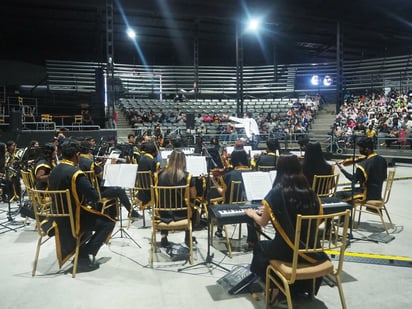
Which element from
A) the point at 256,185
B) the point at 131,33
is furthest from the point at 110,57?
the point at 256,185

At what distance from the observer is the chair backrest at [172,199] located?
4043 mm

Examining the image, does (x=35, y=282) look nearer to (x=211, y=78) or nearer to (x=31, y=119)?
(x=31, y=119)

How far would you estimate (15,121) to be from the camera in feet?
39.6

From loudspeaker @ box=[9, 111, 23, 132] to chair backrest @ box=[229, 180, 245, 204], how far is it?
993 cm

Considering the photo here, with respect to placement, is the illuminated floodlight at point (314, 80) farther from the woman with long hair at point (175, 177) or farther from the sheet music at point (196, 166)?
the woman with long hair at point (175, 177)

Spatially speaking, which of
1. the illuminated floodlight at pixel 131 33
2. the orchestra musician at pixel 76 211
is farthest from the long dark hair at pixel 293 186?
the illuminated floodlight at pixel 131 33

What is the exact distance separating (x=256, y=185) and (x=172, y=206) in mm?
1052

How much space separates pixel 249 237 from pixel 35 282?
2416 millimetres

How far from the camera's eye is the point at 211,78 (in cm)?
2516

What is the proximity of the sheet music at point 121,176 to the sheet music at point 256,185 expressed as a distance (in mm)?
1542

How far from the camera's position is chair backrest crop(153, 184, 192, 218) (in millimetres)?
4043

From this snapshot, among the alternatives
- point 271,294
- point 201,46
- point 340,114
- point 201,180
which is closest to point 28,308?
point 271,294

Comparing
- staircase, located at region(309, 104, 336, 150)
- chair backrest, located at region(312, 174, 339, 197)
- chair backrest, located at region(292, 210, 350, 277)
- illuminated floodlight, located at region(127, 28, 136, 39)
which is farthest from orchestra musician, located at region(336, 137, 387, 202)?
illuminated floodlight, located at region(127, 28, 136, 39)

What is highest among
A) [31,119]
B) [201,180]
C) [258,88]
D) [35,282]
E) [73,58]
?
[73,58]
